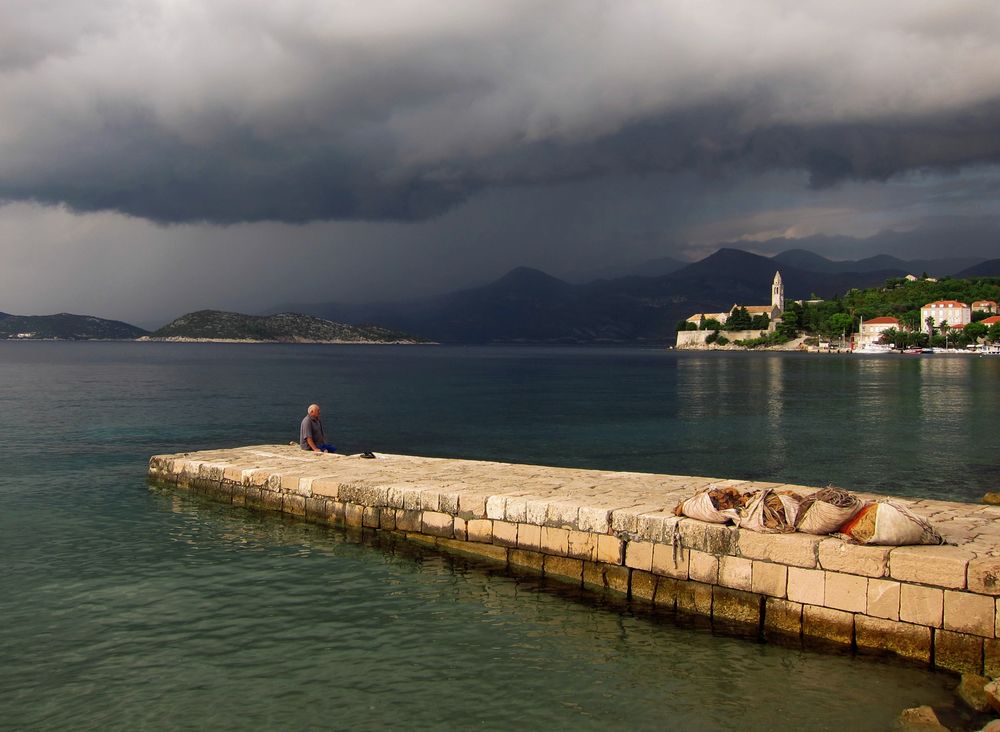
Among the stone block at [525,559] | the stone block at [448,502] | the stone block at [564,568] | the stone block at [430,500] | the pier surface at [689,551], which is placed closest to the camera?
the pier surface at [689,551]

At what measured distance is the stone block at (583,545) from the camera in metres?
12.4

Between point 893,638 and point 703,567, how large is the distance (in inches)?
104

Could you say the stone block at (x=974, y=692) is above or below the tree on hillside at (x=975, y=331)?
below

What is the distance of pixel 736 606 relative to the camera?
10.9m

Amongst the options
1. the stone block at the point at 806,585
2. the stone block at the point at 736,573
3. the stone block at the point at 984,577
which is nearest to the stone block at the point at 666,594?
the stone block at the point at 736,573

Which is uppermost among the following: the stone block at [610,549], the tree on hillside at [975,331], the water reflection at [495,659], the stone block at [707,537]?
the tree on hillside at [975,331]

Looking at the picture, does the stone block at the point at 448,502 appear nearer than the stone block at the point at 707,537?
No

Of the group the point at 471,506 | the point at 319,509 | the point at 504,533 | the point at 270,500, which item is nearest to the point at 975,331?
the point at 270,500

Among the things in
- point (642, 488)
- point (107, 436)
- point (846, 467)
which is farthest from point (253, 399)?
point (642, 488)

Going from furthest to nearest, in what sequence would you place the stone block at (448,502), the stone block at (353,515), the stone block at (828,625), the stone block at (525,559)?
the stone block at (353,515) < the stone block at (448,502) < the stone block at (525,559) < the stone block at (828,625)

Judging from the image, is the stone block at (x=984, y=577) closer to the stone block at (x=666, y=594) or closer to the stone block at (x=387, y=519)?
the stone block at (x=666, y=594)

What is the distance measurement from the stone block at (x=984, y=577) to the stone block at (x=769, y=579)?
2.28 m

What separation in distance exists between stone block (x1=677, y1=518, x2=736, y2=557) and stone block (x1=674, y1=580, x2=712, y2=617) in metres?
0.56

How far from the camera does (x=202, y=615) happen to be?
11180 mm
